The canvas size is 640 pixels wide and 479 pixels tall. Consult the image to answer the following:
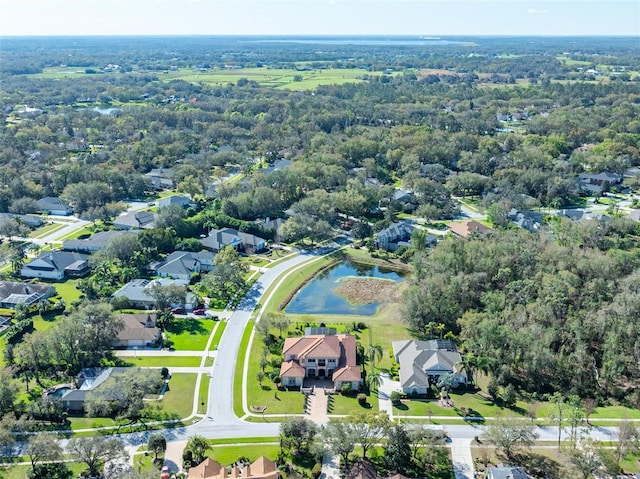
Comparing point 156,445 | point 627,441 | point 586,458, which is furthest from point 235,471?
point 627,441

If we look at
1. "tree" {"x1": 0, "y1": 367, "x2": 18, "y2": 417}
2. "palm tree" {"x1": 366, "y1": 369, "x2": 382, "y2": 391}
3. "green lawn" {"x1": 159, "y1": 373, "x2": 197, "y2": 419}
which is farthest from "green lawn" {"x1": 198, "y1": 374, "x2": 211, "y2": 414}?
"tree" {"x1": 0, "y1": 367, "x2": 18, "y2": 417}

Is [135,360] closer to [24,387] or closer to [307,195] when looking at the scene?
[24,387]

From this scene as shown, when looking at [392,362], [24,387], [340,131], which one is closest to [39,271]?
[24,387]

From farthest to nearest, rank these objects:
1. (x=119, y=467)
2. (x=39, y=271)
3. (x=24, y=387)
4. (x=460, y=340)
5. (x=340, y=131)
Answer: (x=340, y=131) → (x=39, y=271) → (x=460, y=340) → (x=24, y=387) → (x=119, y=467)

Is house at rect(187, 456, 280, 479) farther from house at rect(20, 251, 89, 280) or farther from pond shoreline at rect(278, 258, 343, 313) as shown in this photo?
house at rect(20, 251, 89, 280)

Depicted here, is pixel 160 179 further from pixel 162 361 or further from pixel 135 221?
pixel 162 361
